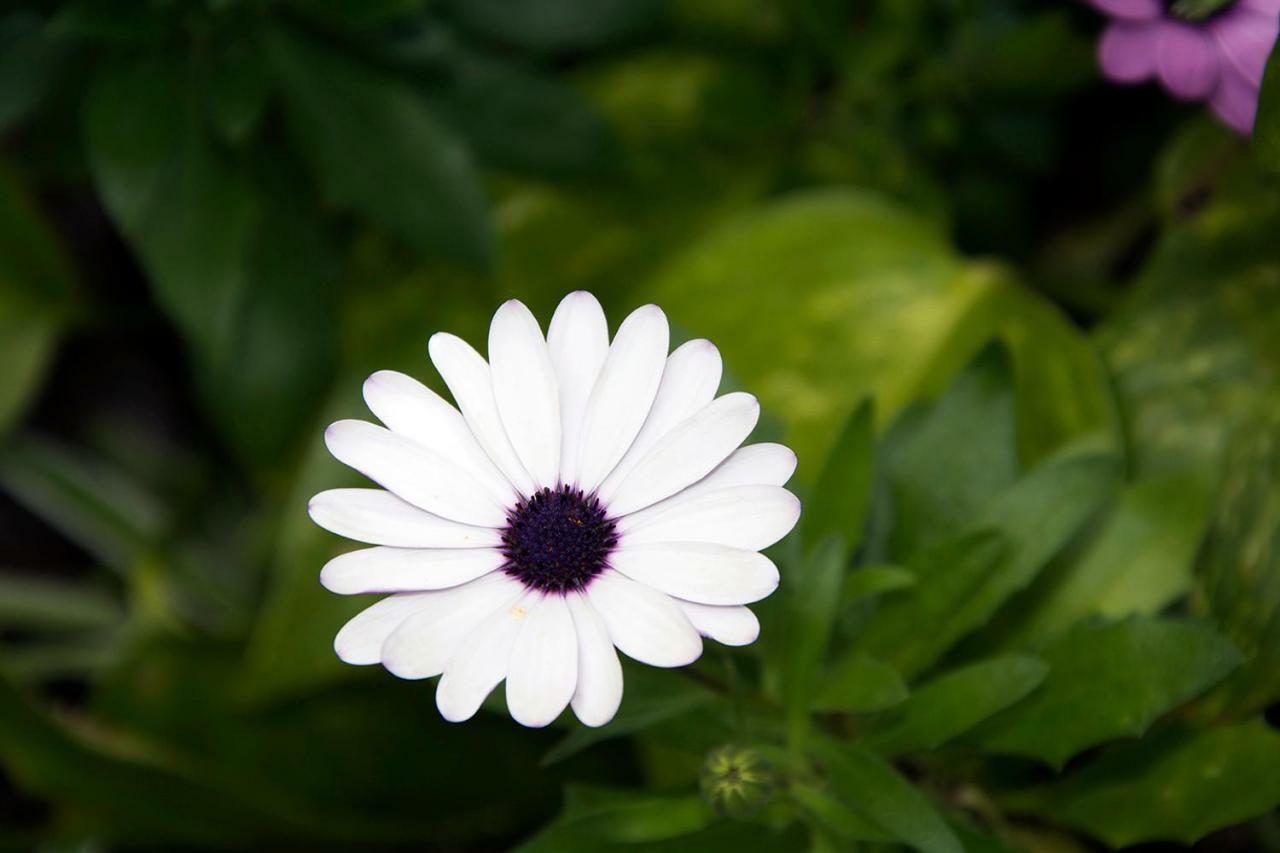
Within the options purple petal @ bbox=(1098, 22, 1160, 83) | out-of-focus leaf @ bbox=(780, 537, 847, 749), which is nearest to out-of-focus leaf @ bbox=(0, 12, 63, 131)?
out-of-focus leaf @ bbox=(780, 537, 847, 749)

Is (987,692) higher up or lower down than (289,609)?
lower down

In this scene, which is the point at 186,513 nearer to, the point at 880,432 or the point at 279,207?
the point at 279,207

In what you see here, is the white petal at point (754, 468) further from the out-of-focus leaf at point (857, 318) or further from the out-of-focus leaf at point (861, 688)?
the out-of-focus leaf at point (857, 318)

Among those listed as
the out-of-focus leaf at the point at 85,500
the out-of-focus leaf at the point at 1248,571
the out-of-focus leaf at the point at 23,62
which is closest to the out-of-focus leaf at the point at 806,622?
the out-of-focus leaf at the point at 1248,571

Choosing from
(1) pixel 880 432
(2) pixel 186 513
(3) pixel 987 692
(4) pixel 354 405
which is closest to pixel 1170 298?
(1) pixel 880 432

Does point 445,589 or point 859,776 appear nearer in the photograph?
point 445,589
